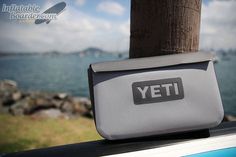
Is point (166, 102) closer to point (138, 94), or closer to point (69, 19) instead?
point (138, 94)

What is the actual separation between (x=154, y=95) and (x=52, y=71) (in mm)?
3672

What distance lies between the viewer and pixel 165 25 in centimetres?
145

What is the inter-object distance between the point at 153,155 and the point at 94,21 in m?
3.62

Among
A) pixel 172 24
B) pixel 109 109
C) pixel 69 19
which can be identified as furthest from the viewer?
pixel 69 19

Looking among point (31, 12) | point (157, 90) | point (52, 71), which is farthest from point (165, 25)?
point (52, 71)

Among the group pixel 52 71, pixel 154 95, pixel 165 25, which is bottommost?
Answer: pixel 52 71

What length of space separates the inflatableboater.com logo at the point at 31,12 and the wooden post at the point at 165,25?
2.88m

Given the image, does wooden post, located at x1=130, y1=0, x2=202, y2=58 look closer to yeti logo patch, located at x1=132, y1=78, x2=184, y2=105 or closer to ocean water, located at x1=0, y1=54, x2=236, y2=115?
yeti logo patch, located at x1=132, y1=78, x2=184, y2=105

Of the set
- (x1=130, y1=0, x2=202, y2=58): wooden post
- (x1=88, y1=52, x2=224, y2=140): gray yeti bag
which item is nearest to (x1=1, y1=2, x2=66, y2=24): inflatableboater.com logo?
(x1=130, y1=0, x2=202, y2=58): wooden post

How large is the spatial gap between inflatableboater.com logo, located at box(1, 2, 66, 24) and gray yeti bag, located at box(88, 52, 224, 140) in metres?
3.17

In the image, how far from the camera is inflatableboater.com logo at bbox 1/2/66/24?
415 cm

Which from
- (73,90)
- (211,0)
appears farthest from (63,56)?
(211,0)

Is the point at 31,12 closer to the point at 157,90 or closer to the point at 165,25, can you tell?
the point at 165,25

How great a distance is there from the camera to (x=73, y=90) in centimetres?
491
